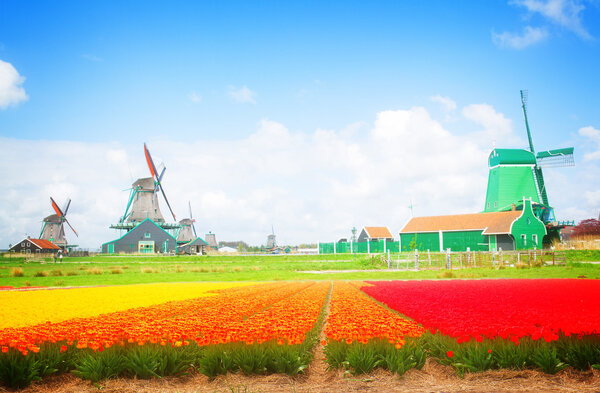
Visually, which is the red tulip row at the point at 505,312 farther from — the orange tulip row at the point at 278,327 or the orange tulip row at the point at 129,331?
the orange tulip row at the point at 129,331

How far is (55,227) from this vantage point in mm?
85625

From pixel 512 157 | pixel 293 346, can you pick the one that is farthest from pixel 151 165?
pixel 293 346

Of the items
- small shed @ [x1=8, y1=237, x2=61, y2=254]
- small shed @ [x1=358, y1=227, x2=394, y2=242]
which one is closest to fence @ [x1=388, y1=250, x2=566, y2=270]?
small shed @ [x1=358, y1=227, x2=394, y2=242]

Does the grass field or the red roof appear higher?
the red roof

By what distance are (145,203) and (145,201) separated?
358mm

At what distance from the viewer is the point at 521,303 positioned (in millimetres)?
11250

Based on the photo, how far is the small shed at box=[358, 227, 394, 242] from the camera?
72375mm

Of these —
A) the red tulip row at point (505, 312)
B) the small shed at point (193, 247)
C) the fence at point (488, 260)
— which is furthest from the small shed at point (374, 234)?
the red tulip row at point (505, 312)

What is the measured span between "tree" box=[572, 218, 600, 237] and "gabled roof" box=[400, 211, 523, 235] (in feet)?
109

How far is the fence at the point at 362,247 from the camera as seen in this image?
200ft

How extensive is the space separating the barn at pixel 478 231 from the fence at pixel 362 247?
2.44m

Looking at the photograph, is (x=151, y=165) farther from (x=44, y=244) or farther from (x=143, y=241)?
(x=44, y=244)

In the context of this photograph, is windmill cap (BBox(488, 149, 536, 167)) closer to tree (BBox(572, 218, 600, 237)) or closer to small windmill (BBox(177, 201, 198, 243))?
tree (BBox(572, 218, 600, 237))

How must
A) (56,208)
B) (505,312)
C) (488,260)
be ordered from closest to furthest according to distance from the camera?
(505,312)
(488,260)
(56,208)
